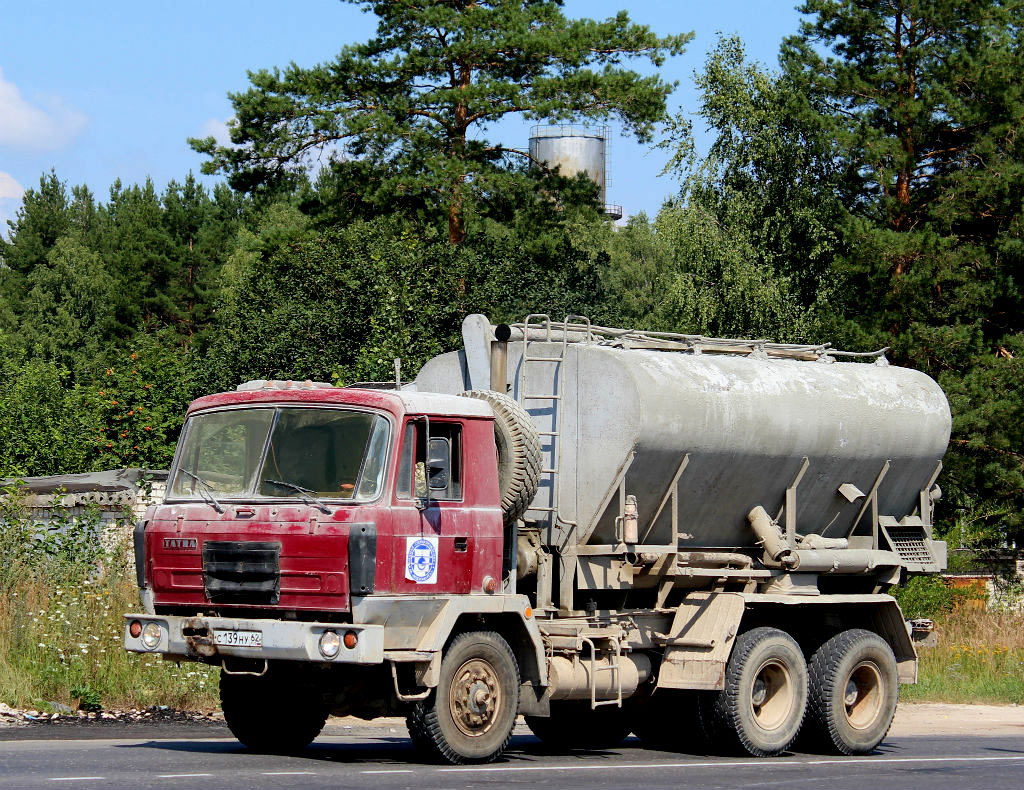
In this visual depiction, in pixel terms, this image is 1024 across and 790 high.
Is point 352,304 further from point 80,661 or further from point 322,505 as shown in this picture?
point 322,505

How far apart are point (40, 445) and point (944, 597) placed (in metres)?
18.3

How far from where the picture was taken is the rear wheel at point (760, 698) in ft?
43.6

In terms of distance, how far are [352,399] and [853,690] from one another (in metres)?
6.43

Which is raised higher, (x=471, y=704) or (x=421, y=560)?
(x=421, y=560)

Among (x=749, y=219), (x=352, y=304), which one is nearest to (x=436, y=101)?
(x=352, y=304)

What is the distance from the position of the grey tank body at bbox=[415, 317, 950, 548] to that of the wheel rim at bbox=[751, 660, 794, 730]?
49.2 inches

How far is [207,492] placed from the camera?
11320mm

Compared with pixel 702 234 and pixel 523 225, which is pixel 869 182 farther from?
pixel 523 225

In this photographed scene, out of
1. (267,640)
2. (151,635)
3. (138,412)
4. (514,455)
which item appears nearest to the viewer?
(267,640)

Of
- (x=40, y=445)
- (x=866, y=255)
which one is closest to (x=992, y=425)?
(x=866, y=255)

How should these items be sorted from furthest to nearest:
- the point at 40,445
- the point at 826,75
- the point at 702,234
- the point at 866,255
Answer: the point at 702,234 < the point at 826,75 < the point at 866,255 < the point at 40,445

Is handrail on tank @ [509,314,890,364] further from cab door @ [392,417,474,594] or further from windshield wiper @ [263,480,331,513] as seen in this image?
windshield wiper @ [263,480,331,513]

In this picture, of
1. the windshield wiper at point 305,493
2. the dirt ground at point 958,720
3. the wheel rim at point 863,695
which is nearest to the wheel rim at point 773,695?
the wheel rim at point 863,695

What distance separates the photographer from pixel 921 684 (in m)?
21.8
